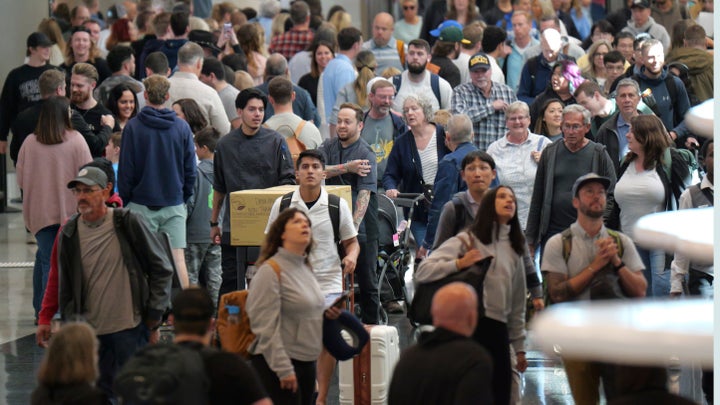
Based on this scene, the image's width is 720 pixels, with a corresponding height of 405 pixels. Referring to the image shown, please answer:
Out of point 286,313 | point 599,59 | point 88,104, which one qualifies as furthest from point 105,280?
point 599,59

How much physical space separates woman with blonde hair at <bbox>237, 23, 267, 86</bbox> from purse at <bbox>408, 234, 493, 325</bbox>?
935cm

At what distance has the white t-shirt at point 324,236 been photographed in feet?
29.2

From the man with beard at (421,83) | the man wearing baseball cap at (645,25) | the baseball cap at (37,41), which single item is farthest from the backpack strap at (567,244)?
the man wearing baseball cap at (645,25)

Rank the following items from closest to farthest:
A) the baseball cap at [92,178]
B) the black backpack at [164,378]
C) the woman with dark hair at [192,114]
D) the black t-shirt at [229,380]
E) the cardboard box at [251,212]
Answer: the black backpack at [164,378]
the black t-shirt at [229,380]
the baseball cap at [92,178]
the cardboard box at [251,212]
the woman with dark hair at [192,114]

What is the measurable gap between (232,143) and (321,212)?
1.83m

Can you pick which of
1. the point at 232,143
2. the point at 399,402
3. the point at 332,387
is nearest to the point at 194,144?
the point at 232,143

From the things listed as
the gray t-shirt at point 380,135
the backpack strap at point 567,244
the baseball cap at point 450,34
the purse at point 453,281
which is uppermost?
the baseball cap at point 450,34

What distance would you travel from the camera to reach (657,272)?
959 centimetres

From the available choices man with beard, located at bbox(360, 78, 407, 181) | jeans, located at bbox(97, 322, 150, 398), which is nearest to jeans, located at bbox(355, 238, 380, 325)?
man with beard, located at bbox(360, 78, 407, 181)

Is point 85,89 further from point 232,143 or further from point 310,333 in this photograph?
point 310,333

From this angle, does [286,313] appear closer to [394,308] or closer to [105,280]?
[105,280]

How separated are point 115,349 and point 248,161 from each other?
2.95 m

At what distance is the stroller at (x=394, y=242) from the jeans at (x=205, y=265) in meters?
1.38

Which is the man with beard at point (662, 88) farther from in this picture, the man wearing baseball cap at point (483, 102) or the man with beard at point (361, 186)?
the man with beard at point (361, 186)
